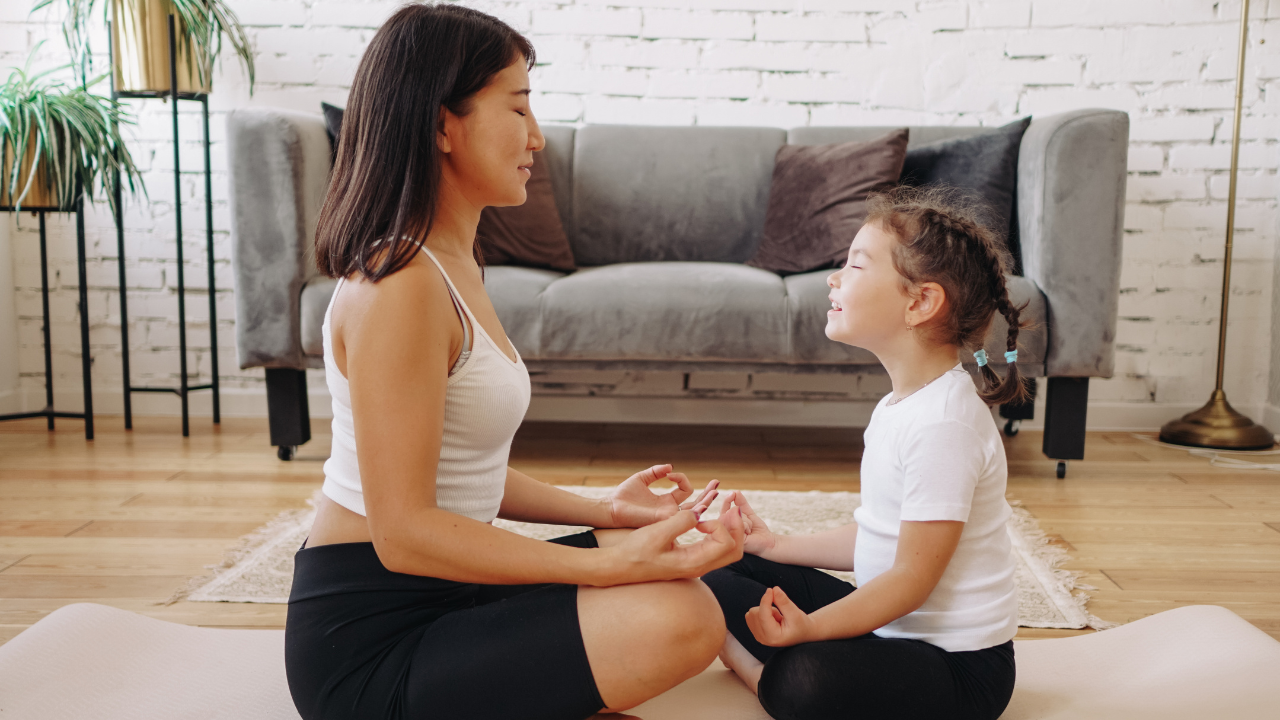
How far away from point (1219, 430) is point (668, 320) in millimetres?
1539

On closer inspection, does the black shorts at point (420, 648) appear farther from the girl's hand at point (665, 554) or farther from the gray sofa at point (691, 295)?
the gray sofa at point (691, 295)

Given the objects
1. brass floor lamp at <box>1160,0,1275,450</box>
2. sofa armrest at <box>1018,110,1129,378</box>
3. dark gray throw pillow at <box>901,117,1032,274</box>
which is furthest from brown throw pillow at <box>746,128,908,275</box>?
brass floor lamp at <box>1160,0,1275,450</box>

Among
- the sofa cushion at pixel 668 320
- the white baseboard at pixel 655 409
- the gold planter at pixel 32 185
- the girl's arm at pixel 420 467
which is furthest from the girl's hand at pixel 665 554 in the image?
the gold planter at pixel 32 185

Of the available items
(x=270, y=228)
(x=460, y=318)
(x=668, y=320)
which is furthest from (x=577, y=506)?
(x=270, y=228)

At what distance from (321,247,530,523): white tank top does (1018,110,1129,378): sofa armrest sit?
155 centimetres

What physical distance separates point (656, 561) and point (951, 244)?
17.6 inches

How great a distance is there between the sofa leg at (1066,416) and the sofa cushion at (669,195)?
2.79 feet

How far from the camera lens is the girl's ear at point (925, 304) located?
0.96 meters

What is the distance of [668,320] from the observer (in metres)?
2.10

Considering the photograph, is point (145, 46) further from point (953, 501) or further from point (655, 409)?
point (953, 501)

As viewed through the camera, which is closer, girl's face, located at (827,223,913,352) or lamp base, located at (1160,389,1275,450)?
girl's face, located at (827,223,913,352)

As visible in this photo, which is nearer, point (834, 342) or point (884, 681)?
point (884, 681)

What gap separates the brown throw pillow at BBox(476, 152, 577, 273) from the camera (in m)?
2.39

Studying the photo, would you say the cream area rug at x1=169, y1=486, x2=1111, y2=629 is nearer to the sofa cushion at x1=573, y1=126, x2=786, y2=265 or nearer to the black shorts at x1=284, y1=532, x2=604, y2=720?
the black shorts at x1=284, y1=532, x2=604, y2=720
